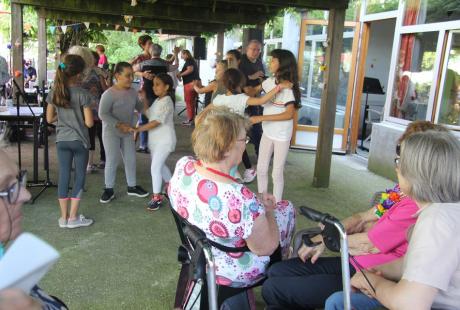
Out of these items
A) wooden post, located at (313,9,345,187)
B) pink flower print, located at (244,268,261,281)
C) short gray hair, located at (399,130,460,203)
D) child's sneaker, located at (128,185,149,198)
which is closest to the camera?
short gray hair, located at (399,130,460,203)

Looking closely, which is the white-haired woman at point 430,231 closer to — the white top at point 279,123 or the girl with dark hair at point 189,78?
the white top at point 279,123

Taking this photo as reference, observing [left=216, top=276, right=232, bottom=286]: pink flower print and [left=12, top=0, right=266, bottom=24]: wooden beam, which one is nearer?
[left=216, top=276, right=232, bottom=286]: pink flower print

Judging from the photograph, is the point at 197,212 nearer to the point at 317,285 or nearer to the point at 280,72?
the point at 317,285

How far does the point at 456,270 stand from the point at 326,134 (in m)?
3.98

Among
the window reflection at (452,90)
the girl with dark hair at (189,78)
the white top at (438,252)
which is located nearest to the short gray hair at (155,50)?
the girl with dark hair at (189,78)

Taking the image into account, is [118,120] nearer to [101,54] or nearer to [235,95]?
[235,95]

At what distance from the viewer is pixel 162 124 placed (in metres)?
4.20

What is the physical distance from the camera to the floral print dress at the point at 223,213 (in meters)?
1.90

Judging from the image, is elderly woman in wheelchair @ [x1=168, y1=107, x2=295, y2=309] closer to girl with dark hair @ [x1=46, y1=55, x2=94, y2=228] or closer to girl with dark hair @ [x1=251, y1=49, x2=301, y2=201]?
girl with dark hair @ [x1=46, y1=55, x2=94, y2=228]

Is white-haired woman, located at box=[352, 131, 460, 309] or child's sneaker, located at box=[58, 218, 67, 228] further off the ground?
white-haired woman, located at box=[352, 131, 460, 309]

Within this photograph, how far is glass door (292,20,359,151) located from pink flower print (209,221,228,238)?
5.94m

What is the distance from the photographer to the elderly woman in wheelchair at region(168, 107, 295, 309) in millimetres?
1913

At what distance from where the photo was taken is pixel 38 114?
4617 mm

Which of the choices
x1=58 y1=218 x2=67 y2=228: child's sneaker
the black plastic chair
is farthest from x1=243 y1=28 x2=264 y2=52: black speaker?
the black plastic chair
